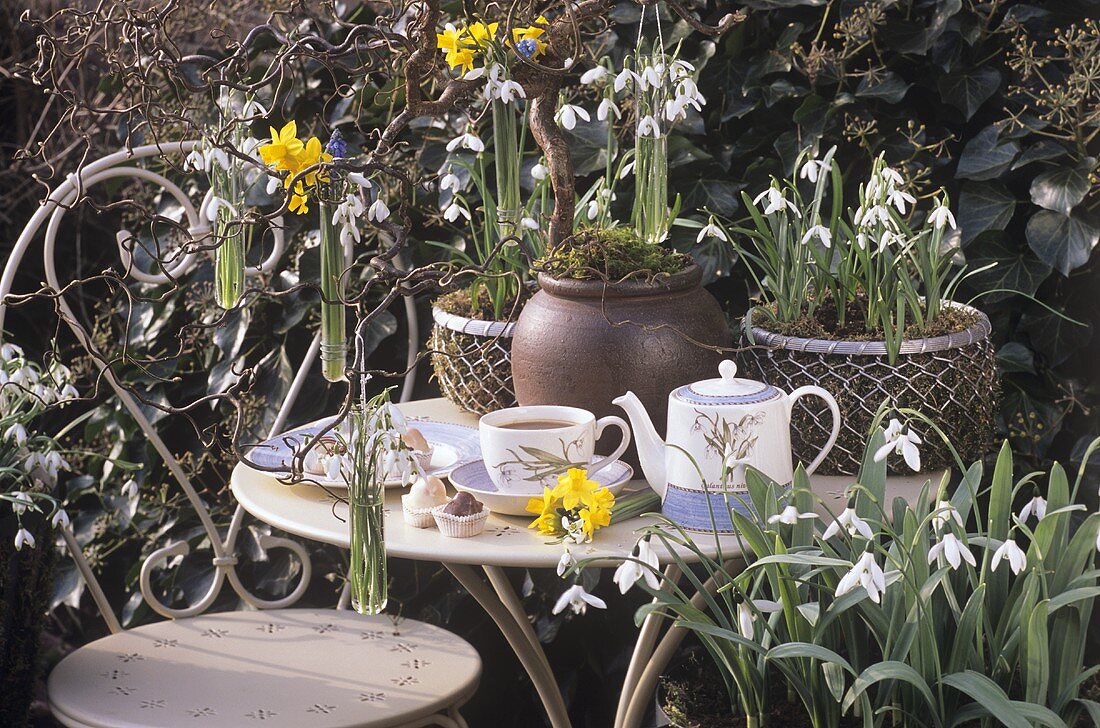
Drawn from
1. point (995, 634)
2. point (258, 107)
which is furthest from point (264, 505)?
point (995, 634)

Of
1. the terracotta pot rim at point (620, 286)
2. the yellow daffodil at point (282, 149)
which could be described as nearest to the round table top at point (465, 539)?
the terracotta pot rim at point (620, 286)

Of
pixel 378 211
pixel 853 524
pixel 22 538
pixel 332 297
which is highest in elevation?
pixel 378 211

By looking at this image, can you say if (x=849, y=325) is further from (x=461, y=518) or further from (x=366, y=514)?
Result: (x=366, y=514)

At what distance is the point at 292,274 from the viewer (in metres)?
2.26

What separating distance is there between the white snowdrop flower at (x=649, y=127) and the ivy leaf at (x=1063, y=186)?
2.03 ft

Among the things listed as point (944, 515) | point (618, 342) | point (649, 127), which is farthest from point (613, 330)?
point (944, 515)

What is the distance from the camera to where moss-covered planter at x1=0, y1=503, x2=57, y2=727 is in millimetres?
1767

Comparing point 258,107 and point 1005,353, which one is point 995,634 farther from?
point 258,107

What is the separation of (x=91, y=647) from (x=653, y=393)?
0.92 meters

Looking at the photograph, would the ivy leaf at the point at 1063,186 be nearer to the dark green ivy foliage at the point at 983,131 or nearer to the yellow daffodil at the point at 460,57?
the dark green ivy foliage at the point at 983,131

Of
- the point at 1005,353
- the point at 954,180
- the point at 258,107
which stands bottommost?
the point at 1005,353

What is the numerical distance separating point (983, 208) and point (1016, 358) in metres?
0.23

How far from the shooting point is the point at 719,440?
4.41 feet

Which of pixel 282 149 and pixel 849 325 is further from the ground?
pixel 282 149
